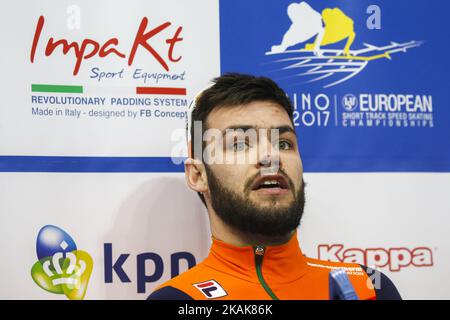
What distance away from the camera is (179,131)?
164 cm

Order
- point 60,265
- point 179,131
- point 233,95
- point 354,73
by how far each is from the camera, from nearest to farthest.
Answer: point 233,95, point 60,265, point 179,131, point 354,73

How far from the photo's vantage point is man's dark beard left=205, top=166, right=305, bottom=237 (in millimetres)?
1308

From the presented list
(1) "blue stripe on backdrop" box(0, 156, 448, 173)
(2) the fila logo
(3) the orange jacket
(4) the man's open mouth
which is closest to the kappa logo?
(1) "blue stripe on backdrop" box(0, 156, 448, 173)

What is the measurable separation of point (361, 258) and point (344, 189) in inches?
8.4

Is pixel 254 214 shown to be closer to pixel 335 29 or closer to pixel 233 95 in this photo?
pixel 233 95

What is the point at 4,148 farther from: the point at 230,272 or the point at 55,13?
the point at 230,272

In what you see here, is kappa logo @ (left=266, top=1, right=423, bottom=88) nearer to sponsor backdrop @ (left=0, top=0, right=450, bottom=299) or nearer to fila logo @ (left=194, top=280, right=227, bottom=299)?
sponsor backdrop @ (left=0, top=0, right=450, bottom=299)

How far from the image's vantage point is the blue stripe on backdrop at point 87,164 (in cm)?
153

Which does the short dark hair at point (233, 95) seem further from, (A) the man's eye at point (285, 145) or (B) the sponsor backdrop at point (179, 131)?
(B) the sponsor backdrop at point (179, 131)

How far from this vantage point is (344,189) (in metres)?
1.70

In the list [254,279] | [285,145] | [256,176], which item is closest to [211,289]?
[254,279]

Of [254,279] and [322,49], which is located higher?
[322,49]

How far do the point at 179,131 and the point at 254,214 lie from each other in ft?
1.44
